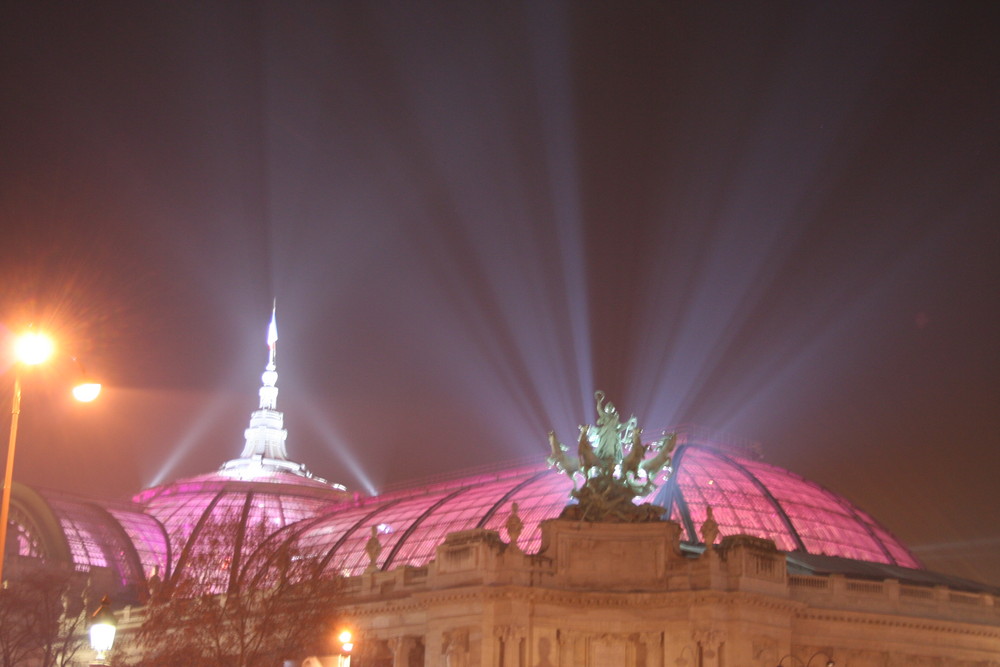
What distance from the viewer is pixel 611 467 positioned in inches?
3105

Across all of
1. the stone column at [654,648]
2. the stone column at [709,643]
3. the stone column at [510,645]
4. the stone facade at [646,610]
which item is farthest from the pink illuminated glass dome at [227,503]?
the stone column at [709,643]

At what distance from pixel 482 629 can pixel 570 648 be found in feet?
16.6

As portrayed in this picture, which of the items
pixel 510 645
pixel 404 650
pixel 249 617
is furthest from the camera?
pixel 404 650

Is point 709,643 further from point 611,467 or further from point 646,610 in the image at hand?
point 611,467

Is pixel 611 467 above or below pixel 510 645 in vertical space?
above

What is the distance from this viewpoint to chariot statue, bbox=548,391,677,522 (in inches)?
3014

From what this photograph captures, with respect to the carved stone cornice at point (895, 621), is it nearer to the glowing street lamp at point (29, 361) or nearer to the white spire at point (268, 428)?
the glowing street lamp at point (29, 361)

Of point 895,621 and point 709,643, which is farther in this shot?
point 895,621

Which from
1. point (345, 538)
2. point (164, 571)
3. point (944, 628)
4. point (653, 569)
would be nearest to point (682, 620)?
point (653, 569)

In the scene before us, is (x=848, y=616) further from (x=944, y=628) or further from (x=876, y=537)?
(x=876, y=537)

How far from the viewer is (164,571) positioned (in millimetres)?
109188

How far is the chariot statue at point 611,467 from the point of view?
7656 cm

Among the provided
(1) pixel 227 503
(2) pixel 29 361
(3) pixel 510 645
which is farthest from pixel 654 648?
(1) pixel 227 503

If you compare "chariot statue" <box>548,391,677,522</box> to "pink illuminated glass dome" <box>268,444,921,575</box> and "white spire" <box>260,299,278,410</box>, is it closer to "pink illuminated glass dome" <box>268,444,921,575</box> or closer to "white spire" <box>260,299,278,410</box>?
"pink illuminated glass dome" <box>268,444,921,575</box>
